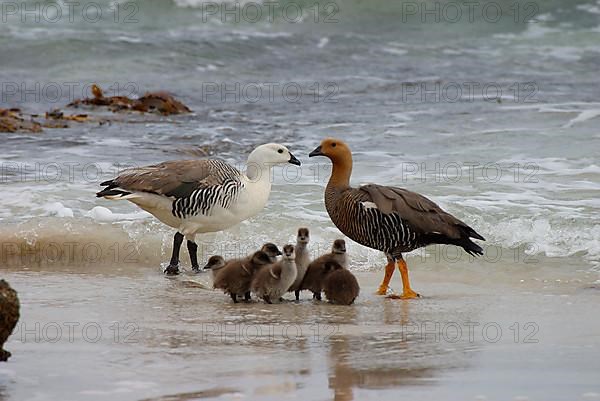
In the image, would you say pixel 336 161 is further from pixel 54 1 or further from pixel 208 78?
pixel 54 1

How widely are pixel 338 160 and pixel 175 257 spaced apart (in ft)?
5.61

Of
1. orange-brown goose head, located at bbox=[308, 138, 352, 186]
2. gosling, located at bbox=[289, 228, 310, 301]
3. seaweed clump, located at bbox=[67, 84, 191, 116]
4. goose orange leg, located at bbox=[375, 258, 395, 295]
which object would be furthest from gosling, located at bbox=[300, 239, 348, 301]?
seaweed clump, located at bbox=[67, 84, 191, 116]

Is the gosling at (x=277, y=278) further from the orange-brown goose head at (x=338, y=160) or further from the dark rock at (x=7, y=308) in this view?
the dark rock at (x=7, y=308)

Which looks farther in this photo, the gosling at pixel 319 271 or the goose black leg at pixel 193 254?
the goose black leg at pixel 193 254

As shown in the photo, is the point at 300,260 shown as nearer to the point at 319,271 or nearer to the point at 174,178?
the point at 319,271

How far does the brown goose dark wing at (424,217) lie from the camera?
927cm

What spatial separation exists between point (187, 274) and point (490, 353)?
387 cm

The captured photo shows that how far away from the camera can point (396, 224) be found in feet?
30.4

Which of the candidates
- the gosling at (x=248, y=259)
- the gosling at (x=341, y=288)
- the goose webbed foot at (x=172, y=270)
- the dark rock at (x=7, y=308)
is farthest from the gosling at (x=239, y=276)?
the dark rock at (x=7, y=308)

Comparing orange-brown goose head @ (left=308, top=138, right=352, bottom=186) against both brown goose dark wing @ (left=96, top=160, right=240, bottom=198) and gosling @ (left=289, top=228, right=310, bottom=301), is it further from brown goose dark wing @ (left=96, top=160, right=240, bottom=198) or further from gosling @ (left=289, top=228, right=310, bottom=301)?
brown goose dark wing @ (left=96, top=160, right=240, bottom=198)

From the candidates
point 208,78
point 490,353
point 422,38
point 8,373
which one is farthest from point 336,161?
point 422,38

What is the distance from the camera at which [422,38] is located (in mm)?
25375

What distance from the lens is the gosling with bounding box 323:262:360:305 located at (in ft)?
29.0

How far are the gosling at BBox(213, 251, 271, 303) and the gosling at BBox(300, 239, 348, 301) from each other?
0.32 metres
